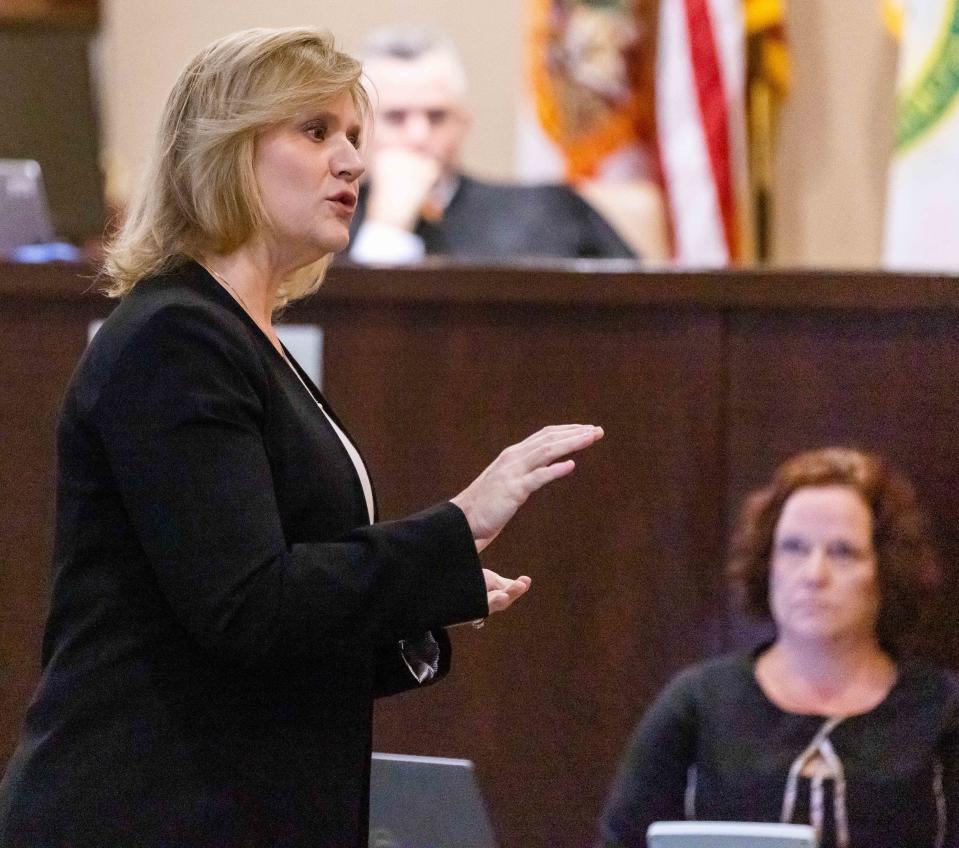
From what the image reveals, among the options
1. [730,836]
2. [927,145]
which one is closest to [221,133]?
[730,836]

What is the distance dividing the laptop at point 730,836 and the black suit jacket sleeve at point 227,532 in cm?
67

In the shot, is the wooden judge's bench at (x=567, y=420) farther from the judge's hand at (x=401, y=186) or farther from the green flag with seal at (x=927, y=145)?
the green flag with seal at (x=927, y=145)

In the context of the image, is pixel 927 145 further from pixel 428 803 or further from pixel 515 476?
pixel 515 476

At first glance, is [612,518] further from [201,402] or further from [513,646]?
[201,402]

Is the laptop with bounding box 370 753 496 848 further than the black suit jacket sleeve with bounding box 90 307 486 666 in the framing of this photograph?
Yes

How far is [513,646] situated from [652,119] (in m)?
2.54

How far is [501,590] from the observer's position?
1469 mm

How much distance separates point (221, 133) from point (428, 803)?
85 cm

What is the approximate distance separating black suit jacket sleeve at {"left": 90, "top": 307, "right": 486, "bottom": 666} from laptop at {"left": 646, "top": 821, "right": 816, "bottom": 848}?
67cm

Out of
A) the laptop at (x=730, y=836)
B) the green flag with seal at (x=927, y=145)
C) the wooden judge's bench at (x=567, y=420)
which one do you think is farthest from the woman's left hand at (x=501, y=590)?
the green flag with seal at (x=927, y=145)

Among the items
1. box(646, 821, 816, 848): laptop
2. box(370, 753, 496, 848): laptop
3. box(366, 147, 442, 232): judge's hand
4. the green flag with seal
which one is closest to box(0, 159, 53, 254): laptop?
box(366, 147, 442, 232): judge's hand

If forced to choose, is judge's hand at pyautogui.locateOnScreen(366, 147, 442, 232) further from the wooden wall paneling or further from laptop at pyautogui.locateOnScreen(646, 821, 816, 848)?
laptop at pyautogui.locateOnScreen(646, 821, 816, 848)

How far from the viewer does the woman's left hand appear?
1445mm

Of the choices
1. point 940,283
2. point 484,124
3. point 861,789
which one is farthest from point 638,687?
point 484,124
